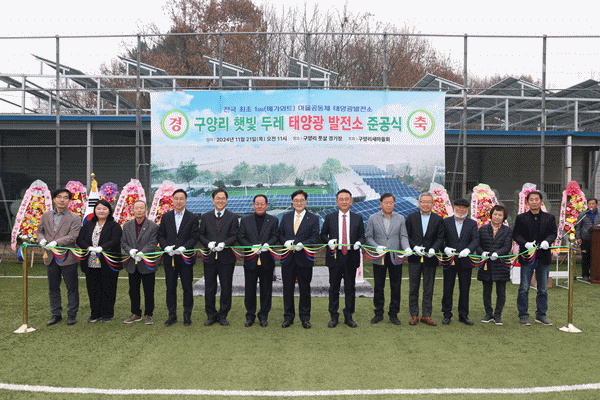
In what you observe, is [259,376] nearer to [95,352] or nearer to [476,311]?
[95,352]

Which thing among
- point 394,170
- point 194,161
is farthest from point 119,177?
point 394,170

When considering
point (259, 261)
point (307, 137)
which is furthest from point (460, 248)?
point (307, 137)

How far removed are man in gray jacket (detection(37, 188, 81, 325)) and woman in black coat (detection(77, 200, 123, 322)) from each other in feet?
0.42

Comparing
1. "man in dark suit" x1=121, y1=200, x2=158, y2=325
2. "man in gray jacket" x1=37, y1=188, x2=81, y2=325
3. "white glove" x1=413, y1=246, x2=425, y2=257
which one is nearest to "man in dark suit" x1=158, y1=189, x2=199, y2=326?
"man in dark suit" x1=121, y1=200, x2=158, y2=325

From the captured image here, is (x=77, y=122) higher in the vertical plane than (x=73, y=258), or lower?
higher

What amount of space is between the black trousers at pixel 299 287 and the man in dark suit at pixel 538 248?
2.60 meters

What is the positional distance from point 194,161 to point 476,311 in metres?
6.31

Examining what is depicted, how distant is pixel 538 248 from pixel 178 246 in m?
4.32

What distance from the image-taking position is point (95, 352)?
178 inches

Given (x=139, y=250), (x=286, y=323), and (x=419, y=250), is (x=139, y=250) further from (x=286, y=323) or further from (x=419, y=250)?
(x=419, y=250)

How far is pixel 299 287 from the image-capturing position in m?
5.57

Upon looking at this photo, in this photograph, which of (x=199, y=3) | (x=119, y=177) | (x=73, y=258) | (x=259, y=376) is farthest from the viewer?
(x=199, y=3)

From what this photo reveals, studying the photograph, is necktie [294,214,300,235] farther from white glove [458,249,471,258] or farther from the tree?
the tree

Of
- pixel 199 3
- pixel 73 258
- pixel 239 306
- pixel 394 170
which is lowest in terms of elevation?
pixel 239 306
